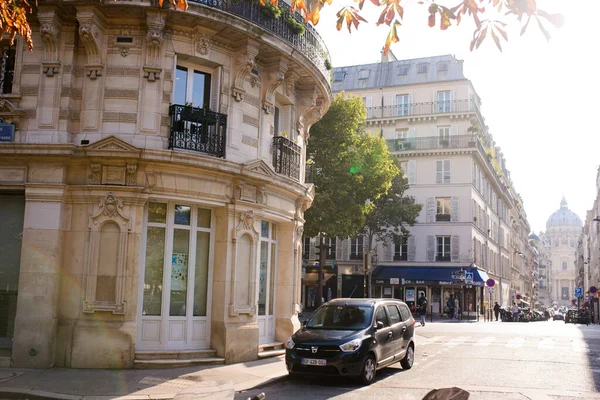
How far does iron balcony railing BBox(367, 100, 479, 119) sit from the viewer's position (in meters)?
48.1

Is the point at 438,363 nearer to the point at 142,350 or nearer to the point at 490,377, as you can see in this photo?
the point at 490,377

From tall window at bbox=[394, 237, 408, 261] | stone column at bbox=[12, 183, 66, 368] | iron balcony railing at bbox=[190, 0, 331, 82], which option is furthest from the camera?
tall window at bbox=[394, 237, 408, 261]

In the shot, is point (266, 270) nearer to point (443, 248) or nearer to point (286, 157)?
point (286, 157)

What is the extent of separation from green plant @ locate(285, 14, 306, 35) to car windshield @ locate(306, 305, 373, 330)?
22.7ft

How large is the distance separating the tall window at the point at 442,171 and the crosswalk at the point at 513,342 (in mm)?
26030

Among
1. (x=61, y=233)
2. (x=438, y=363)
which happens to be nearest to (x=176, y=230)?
(x=61, y=233)

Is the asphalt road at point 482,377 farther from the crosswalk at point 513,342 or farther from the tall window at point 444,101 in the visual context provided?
the tall window at point 444,101

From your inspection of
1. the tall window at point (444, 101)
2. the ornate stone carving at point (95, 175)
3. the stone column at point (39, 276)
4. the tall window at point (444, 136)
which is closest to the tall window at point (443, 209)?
the tall window at point (444, 136)

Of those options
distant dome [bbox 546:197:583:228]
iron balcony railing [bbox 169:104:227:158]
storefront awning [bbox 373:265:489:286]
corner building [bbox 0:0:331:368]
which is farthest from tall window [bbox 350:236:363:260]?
distant dome [bbox 546:197:583:228]

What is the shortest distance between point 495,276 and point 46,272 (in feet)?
178

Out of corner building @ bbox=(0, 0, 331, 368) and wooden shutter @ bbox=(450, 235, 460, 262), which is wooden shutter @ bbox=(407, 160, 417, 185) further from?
corner building @ bbox=(0, 0, 331, 368)

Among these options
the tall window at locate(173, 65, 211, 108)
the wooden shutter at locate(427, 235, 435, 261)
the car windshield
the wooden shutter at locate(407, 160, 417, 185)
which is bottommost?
the car windshield

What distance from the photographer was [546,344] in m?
19.6

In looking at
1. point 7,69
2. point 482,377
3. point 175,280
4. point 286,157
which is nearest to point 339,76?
point 286,157
